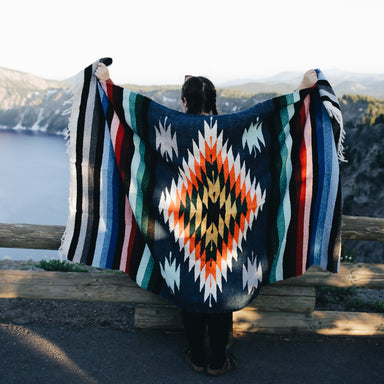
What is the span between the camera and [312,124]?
2.37m

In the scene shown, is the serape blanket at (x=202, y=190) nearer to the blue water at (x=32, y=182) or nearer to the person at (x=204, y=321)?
the person at (x=204, y=321)

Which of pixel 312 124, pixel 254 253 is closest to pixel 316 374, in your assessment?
pixel 254 253

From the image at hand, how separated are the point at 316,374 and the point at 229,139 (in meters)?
1.69

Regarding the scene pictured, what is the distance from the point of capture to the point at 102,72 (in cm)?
229

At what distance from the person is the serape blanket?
0.08 m

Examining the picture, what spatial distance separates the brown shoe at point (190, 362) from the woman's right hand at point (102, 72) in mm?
1896

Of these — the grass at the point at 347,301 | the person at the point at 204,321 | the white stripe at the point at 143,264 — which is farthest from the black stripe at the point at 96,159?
the grass at the point at 347,301

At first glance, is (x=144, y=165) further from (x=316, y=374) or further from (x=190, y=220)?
(x=316, y=374)

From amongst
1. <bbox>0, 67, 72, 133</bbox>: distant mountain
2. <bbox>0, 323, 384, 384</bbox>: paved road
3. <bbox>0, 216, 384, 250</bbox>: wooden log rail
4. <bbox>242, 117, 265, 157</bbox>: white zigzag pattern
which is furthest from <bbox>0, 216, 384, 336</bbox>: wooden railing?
<bbox>0, 67, 72, 133</bbox>: distant mountain

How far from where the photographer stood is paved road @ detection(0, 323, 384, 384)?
94.8 inches

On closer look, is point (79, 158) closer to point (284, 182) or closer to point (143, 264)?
point (143, 264)

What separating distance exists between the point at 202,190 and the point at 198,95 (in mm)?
556

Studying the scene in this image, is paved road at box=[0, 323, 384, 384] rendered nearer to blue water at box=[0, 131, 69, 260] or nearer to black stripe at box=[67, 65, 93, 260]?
black stripe at box=[67, 65, 93, 260]

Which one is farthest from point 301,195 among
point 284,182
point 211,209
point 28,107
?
point 28,107
